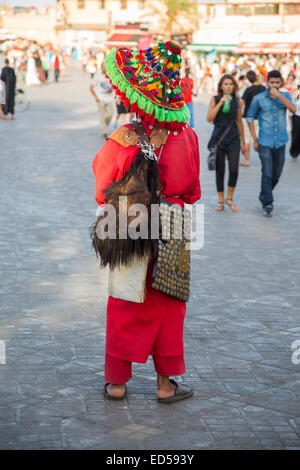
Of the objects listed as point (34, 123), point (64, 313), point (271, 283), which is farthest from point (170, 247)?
point (34, 123)

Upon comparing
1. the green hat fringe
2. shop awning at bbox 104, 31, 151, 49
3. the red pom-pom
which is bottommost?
shop awning at bbox 104, 31, 151, 49

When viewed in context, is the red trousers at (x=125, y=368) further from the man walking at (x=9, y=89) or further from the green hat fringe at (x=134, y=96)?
the man walking at (x=9, y=89)

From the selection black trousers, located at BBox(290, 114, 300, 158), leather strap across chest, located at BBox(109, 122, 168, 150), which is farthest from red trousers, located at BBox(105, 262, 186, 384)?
black trousers, located at BBox(290, 114, 300, 158)

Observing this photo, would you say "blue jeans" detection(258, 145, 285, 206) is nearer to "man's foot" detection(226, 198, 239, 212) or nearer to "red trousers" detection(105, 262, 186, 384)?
"man's foot" detection(226, 198, 239, 212)

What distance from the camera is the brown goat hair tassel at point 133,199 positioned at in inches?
165

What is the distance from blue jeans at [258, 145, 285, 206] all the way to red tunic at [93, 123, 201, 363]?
556cm

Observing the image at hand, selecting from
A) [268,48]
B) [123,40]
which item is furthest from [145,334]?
[123,40]

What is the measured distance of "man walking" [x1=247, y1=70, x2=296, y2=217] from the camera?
9711 millimetres

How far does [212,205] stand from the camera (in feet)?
34.8

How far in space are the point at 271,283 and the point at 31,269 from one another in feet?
7.10

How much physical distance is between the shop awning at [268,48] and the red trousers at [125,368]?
40.5 meters

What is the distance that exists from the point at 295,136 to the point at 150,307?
433 inches

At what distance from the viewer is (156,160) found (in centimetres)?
427
